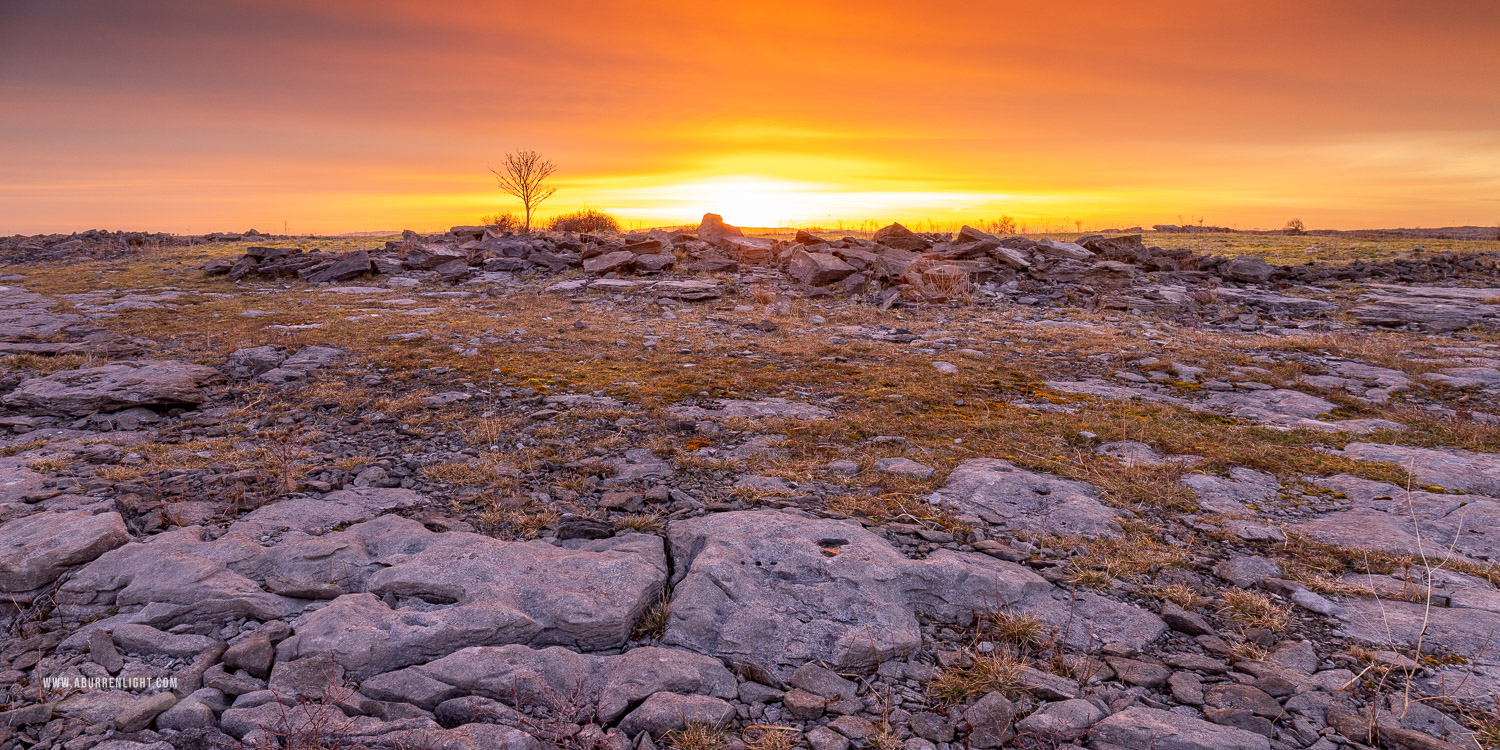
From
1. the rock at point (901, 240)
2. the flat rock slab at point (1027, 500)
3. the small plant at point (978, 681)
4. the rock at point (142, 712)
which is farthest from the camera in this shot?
the rock at point (901, 240)

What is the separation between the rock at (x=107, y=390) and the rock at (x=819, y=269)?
415 inches

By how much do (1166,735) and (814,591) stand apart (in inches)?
54.2

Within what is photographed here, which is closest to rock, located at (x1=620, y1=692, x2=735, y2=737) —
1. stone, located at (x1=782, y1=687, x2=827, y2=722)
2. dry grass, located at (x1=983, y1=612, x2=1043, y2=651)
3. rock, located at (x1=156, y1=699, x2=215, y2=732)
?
stone, located at (x1=782, y1=687, x2=827, y2=722)

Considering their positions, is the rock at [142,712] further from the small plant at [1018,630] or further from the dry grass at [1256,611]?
the dry grass at [1256,611]

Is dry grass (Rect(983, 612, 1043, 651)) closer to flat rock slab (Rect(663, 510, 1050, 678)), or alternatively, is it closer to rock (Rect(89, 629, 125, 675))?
flat rock slab (Rect(663, 510, 1050, 678))

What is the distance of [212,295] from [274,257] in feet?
13.9

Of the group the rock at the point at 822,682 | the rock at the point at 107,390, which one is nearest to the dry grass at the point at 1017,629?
the rock at the point at 822,682

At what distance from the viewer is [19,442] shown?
482 cm

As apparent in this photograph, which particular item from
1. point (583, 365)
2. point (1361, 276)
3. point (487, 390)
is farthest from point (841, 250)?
point (1361, 276)

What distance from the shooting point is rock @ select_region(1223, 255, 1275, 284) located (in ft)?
52.2

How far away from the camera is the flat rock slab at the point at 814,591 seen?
278cm

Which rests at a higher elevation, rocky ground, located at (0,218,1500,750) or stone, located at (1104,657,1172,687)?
rocky ground, located at (0,218,1500,750)

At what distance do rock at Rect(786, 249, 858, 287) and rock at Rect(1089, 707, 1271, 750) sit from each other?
490 inches

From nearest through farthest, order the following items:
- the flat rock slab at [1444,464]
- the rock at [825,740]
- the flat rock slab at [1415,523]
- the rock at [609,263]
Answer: the rock at [825,740] → the flat rock slab at [1415,523] → the flat rock slab at [1444,464] → the rock at [609,263]
